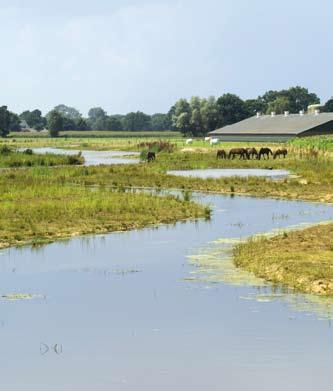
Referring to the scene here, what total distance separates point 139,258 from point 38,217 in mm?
8373

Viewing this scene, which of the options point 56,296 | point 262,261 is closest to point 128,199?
point 262,261

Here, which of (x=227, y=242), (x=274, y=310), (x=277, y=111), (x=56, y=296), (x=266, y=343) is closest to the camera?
(x=266, y=343)

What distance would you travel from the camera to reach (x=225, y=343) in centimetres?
1379

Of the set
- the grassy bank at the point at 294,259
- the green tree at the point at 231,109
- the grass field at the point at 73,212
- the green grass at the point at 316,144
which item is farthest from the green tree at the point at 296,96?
the grassy bank at the point at 294,259

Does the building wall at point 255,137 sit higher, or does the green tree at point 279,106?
the green tree at point 279,106

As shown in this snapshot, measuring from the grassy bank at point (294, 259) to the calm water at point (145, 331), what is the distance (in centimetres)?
92

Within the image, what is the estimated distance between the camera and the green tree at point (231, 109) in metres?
155

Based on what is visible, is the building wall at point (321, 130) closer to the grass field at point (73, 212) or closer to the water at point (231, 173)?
the water at point (231, 173)

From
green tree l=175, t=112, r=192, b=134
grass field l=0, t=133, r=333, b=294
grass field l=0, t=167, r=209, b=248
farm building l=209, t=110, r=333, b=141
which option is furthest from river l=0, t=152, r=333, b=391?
green tree l=175, t=112, r=192, b=134

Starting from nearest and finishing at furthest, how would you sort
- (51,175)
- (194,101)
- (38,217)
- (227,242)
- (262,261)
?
(262,261) < (227,242) < (38,217) < (51,175) < (194,101)

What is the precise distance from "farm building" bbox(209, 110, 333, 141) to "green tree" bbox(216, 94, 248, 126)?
104ft

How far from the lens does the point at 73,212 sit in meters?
31.4

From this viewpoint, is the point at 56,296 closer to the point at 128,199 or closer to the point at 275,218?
the point at 275,218

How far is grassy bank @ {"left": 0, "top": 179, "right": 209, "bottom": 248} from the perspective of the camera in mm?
27542
